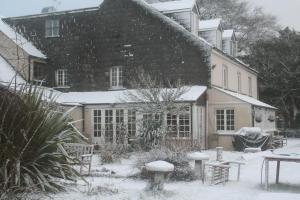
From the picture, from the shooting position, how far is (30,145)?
8.77 metres

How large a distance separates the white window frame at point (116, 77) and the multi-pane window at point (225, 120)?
6.12 metres

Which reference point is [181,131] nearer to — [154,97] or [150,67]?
[154,97]

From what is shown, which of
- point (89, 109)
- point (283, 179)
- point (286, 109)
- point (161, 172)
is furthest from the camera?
point (286, 109)

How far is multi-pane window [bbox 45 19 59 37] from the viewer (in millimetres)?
30078

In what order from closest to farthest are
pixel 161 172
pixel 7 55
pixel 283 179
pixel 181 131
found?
pixel 161 172 → pixel 283 179 → pixel 181 131 → pixel 7 55

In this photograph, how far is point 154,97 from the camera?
21328 millimetres

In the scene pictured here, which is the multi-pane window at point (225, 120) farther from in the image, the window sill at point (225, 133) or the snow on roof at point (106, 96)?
the snow on roof at point (106, 96)

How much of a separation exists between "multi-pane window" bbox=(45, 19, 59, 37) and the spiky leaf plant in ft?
69.7

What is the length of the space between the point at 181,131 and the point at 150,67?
487 cm

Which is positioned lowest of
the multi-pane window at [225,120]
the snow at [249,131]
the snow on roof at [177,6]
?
the snow at [249,131]

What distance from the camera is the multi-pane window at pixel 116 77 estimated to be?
1099 inches

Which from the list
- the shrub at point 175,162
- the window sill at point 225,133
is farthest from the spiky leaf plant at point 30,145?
the window sill at point 225,133

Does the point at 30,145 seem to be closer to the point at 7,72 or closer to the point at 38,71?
the point at 7,72

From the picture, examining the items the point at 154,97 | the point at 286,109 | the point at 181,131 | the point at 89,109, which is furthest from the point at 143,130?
the point at 286,109
